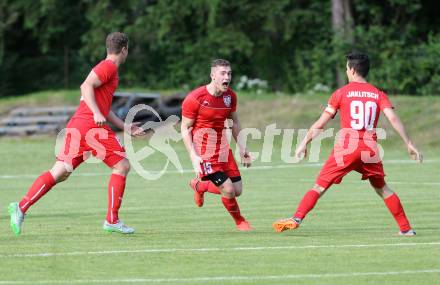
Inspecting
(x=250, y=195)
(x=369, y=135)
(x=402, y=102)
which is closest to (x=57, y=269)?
(x=369, y=135)

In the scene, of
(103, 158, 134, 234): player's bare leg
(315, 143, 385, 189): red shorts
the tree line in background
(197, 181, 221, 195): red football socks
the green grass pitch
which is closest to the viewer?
the green grass pitch

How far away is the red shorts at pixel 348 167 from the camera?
1169 cm

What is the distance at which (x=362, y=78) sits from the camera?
469 inches

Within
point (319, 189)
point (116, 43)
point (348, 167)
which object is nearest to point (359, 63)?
point (348, 167)

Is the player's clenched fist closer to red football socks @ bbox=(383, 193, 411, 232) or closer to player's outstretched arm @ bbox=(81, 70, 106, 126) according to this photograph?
player's outstretched arm @ bbox=(81, 70, 106, 126)

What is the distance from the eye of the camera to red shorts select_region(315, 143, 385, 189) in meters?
11.7

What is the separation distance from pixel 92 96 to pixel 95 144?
1.65ft

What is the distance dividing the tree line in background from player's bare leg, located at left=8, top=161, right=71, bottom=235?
25558 mm

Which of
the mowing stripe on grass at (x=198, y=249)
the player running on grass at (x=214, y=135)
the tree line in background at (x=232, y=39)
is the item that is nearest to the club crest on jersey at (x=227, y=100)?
the player running on grass at (x=214, y=135)

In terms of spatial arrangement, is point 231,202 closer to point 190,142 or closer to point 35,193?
point 190,142

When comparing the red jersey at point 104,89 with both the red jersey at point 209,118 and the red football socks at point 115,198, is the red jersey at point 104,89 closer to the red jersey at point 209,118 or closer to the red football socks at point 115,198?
the red football socks at point 115,198

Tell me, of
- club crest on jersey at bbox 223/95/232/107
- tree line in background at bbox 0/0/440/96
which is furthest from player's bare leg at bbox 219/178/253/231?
tree line in background at bbox 0/0/440/96

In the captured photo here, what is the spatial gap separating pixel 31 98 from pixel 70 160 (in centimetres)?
2713

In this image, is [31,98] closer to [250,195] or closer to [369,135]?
[250,195]
